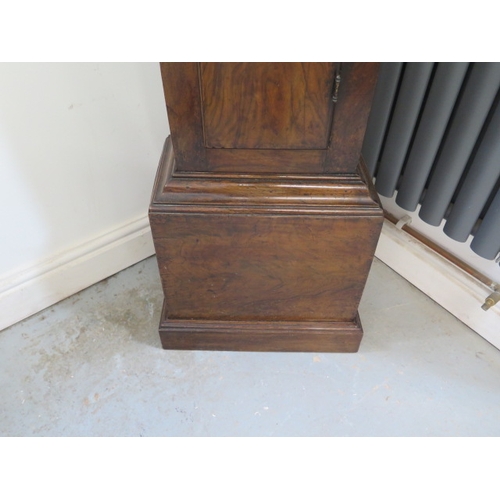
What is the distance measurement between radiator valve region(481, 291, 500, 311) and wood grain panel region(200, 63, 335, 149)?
2.35ft

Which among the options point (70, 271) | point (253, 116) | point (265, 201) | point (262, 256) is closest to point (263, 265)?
point (262, 256)

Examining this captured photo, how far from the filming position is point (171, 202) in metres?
0.92

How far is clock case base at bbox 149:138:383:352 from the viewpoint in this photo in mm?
910

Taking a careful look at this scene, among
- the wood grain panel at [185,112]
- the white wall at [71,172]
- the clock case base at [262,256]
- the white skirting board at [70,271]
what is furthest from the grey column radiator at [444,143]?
the white skirting board at [70,271]

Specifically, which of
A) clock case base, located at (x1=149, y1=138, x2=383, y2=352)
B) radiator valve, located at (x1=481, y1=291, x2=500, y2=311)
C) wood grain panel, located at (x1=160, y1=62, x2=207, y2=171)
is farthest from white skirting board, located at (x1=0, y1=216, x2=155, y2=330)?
radiator valve, located at (x1=481, y1=291, x2=500, y2=311)

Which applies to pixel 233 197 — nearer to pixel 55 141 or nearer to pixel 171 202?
pixel 171 202

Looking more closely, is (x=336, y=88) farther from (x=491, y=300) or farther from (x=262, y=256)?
(x=491, y=300)

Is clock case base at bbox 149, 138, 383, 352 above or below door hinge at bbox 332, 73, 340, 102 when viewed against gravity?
below

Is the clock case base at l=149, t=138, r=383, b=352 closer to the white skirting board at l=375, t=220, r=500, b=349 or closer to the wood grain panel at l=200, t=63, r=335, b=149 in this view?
the wood grain panel at l=200, t=63, r=335, b=149

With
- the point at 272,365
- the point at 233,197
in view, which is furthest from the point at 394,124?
the point at 272,365

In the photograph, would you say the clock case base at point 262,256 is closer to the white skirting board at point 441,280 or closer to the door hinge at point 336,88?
the door hinge at point 336,88

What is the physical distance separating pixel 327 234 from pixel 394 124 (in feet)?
1.35

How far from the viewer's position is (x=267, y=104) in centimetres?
79

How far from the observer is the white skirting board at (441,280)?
1.26m
